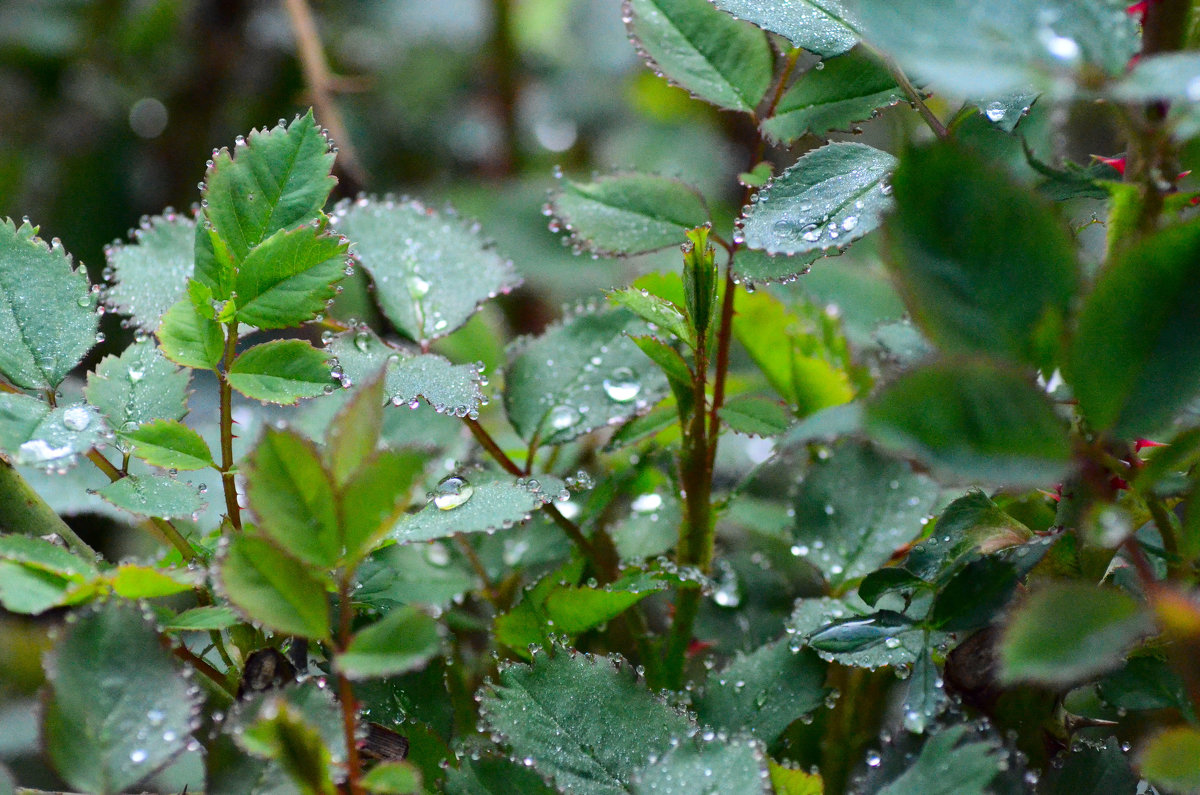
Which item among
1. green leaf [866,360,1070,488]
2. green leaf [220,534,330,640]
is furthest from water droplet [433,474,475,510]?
green leaf [866,360,1070,488]

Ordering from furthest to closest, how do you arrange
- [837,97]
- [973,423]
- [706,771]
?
[837,97] < [706,771] < [973,423]

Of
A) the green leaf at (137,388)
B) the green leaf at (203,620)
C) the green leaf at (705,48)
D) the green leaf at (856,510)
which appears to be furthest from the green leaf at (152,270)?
the green leaf at (856,510)

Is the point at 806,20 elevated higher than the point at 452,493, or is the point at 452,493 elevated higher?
the point at 806,20

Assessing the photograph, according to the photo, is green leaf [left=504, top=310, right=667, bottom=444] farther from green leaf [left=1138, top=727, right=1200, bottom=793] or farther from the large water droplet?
green leaf [left=1138, top=727, right=1200, bottom=793]

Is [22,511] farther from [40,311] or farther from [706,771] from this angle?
[706,771]

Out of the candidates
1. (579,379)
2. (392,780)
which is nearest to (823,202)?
(579,379)
